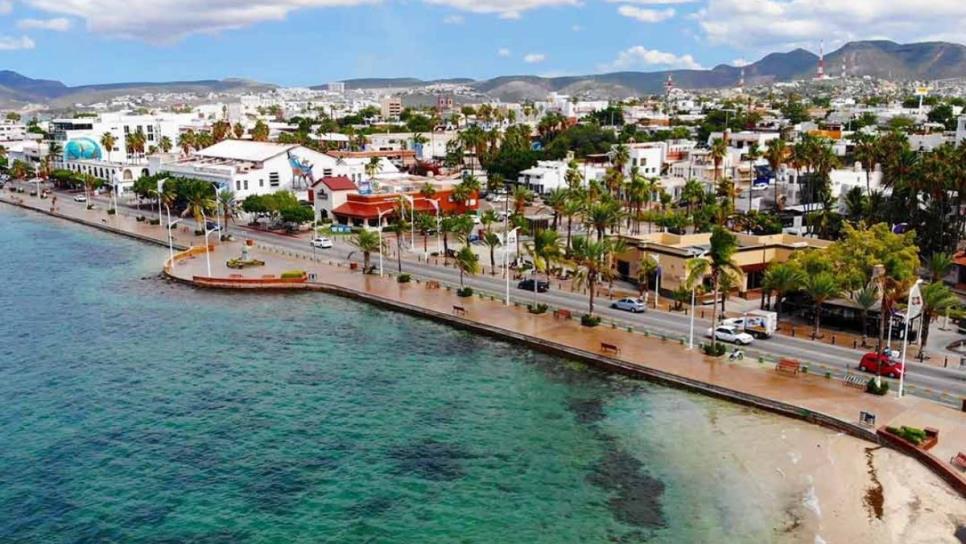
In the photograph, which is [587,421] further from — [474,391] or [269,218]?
[269,218]

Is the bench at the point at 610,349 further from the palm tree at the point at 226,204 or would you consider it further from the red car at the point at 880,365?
the palm tree at the point at 226,204

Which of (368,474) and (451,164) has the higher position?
(451,164)

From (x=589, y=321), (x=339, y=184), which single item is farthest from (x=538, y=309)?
(x=339, y=184)

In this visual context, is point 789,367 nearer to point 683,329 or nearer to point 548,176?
point 683,329

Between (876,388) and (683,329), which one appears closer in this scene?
(876,388)

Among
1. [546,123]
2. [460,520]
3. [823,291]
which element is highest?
[546,123]

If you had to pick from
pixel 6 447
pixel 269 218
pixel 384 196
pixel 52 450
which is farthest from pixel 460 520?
pixel 269 218

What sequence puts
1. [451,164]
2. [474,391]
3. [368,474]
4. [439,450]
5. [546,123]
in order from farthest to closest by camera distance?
[546,123]
[451,164]
[474,391]
[439,450]
[368,474]
